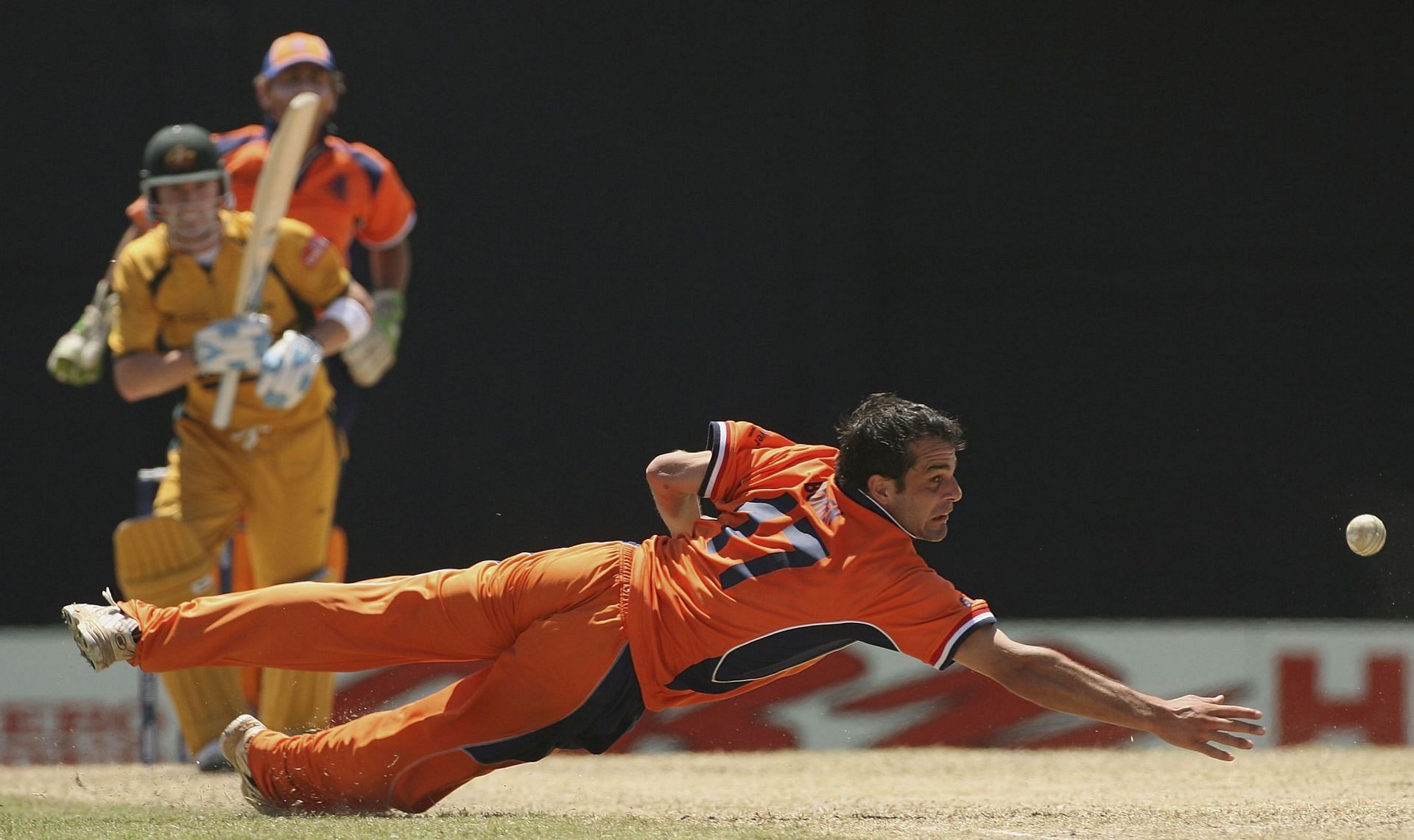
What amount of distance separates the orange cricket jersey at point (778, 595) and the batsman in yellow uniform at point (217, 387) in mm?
1768

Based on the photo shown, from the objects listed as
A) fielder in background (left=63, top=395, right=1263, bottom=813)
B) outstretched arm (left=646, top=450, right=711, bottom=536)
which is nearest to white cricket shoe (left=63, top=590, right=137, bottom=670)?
fielder in background (left=63, top=395, right=1263, bottom=813)

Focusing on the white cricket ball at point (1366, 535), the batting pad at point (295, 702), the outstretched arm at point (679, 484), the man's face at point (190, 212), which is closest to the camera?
the outstretched arm at point (679, 484)

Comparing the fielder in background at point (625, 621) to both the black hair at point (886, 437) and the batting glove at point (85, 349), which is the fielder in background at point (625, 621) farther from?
the batting glove at point (85, 349)

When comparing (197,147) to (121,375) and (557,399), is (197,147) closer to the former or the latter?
(121,375)

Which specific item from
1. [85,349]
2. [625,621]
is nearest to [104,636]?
[625,621]

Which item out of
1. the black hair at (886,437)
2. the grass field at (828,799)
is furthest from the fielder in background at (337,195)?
the black hair at (886,437)

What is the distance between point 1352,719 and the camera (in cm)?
571

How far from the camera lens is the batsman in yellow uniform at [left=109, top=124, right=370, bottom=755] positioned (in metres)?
5.00

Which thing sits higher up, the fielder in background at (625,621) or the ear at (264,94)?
the ear at (264,94)

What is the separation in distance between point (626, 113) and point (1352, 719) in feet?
10.1

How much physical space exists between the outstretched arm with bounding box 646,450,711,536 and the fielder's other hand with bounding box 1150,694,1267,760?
109 centimetres

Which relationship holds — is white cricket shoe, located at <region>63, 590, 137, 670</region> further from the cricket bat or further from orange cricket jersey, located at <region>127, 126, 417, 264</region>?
orange cricket jersey, located at <region>127, 126, 417, 264</region>

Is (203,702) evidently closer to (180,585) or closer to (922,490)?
(180,585)

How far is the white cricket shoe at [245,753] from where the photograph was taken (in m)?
3.91
